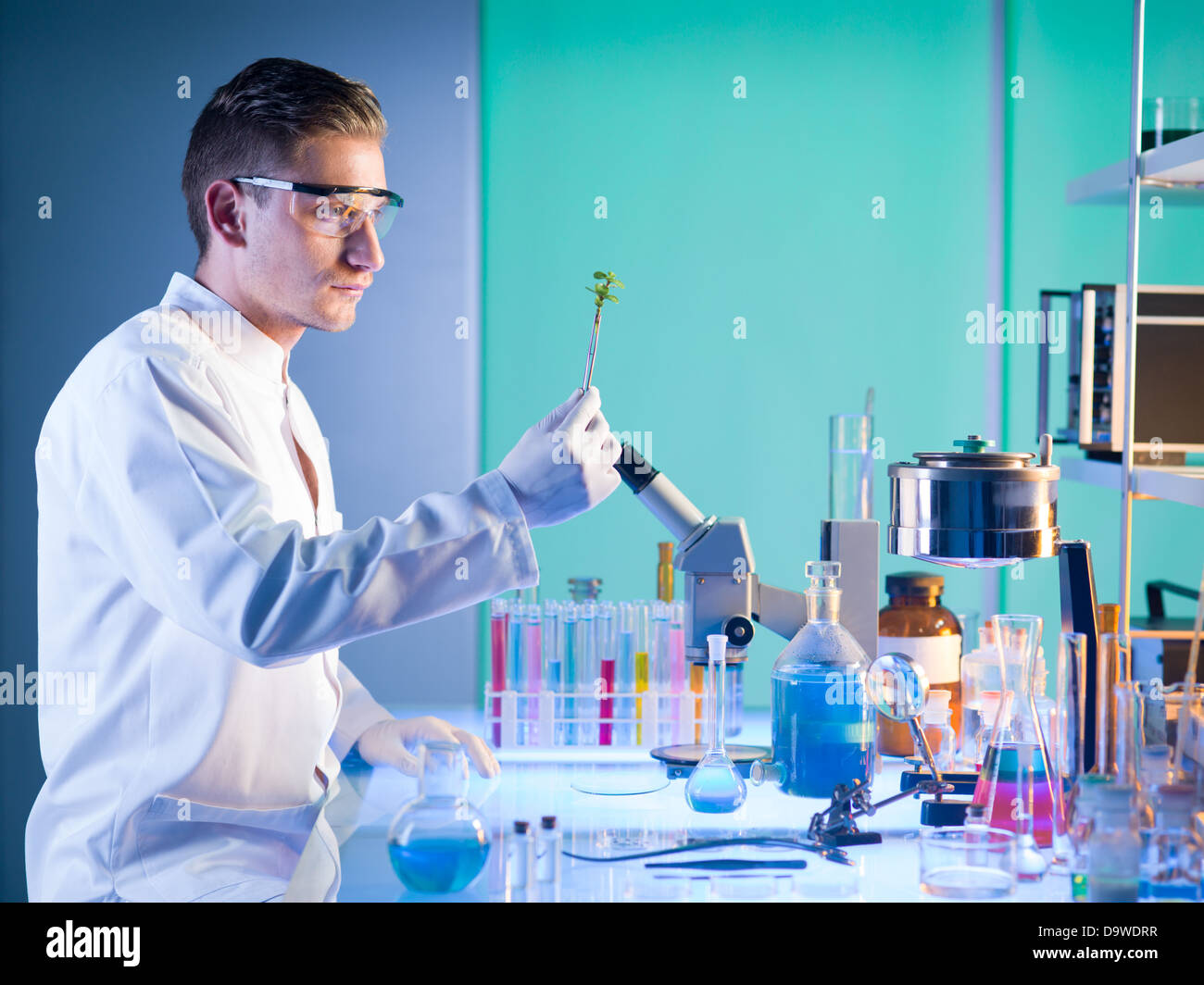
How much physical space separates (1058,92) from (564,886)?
2610 mm

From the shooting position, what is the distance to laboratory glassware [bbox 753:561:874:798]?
1594 millimetres

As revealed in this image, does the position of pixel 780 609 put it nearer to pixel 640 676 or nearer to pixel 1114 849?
pixel 640 676

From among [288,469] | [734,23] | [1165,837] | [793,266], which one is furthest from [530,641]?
[734,23]

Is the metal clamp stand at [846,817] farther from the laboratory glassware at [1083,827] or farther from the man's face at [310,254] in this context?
the man's face at [310,254]

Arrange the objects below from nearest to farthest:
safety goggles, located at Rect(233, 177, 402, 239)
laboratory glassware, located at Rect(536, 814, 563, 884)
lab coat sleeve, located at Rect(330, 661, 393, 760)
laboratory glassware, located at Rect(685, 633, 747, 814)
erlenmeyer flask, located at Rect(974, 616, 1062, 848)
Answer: laboratory glassware, located at Rect(536, 814, 563, 884)
erlenmeyer flask, located at Rect(974, 616, 1062, 848)
laboratory glassware, located at Rect(685, 633, 747, 814)
safety goggles, located at Rect(233, 177, 402, 239)
lab coat sleeve, located at Rect(330, 661, 393, 760)

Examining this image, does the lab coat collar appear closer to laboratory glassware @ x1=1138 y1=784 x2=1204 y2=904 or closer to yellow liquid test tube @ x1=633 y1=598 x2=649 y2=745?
yellow liquid test tube @ x1=633 y1=598 x2=649 y2=745

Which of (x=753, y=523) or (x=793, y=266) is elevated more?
(x=793, y=266)

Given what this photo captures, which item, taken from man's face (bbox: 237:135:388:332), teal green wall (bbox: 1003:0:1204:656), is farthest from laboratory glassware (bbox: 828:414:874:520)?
teal green wall (bbox: 1003:0:1204:656)

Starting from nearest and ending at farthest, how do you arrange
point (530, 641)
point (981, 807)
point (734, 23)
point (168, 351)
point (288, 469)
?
1. point (981, 807)
2. point (168, 351)
3. point (288, 469)
4. point (530, 641)
5. point (734, 23)

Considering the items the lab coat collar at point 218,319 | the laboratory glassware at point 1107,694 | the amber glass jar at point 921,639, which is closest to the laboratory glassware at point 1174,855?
the laboratory glassware at point 1107,694

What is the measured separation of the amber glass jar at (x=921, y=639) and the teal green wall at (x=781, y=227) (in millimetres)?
1024

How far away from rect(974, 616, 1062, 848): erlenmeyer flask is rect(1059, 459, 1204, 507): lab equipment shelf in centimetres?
56
